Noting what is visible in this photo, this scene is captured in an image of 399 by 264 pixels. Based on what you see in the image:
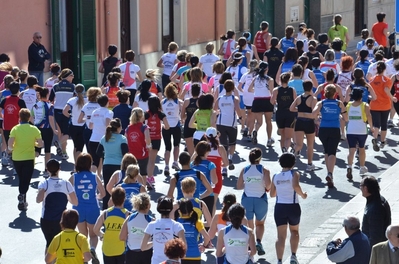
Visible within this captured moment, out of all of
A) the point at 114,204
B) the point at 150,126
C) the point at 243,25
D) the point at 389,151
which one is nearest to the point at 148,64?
the point at 243,25

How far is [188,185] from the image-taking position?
1172 centimetres


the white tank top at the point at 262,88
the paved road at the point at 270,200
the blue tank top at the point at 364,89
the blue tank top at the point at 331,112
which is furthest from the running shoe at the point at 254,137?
the blue tank top at the point at 331,112

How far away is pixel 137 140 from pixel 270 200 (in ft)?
8.21

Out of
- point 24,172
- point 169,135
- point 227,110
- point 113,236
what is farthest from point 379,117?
point 113,236

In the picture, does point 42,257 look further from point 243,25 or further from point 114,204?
point 243,25

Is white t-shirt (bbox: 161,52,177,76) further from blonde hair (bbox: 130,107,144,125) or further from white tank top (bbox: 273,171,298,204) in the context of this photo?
white tank top (bbox: 273,171,298,204)

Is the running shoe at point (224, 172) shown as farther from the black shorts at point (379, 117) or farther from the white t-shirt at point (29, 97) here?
the black shorts at point (379, 117)

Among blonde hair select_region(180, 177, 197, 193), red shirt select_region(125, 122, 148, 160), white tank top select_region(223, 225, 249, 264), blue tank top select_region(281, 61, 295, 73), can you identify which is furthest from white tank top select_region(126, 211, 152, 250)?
blue tank top select_region(281, 61, 295, 73)

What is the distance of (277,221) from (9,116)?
20.5 feet

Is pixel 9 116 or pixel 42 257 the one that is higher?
pixel 9 116

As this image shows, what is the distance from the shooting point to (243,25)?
110ft

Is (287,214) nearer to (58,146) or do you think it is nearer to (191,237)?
(191,237)

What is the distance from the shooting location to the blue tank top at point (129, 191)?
39.9 ft

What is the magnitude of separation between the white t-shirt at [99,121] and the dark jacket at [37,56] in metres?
6.34
